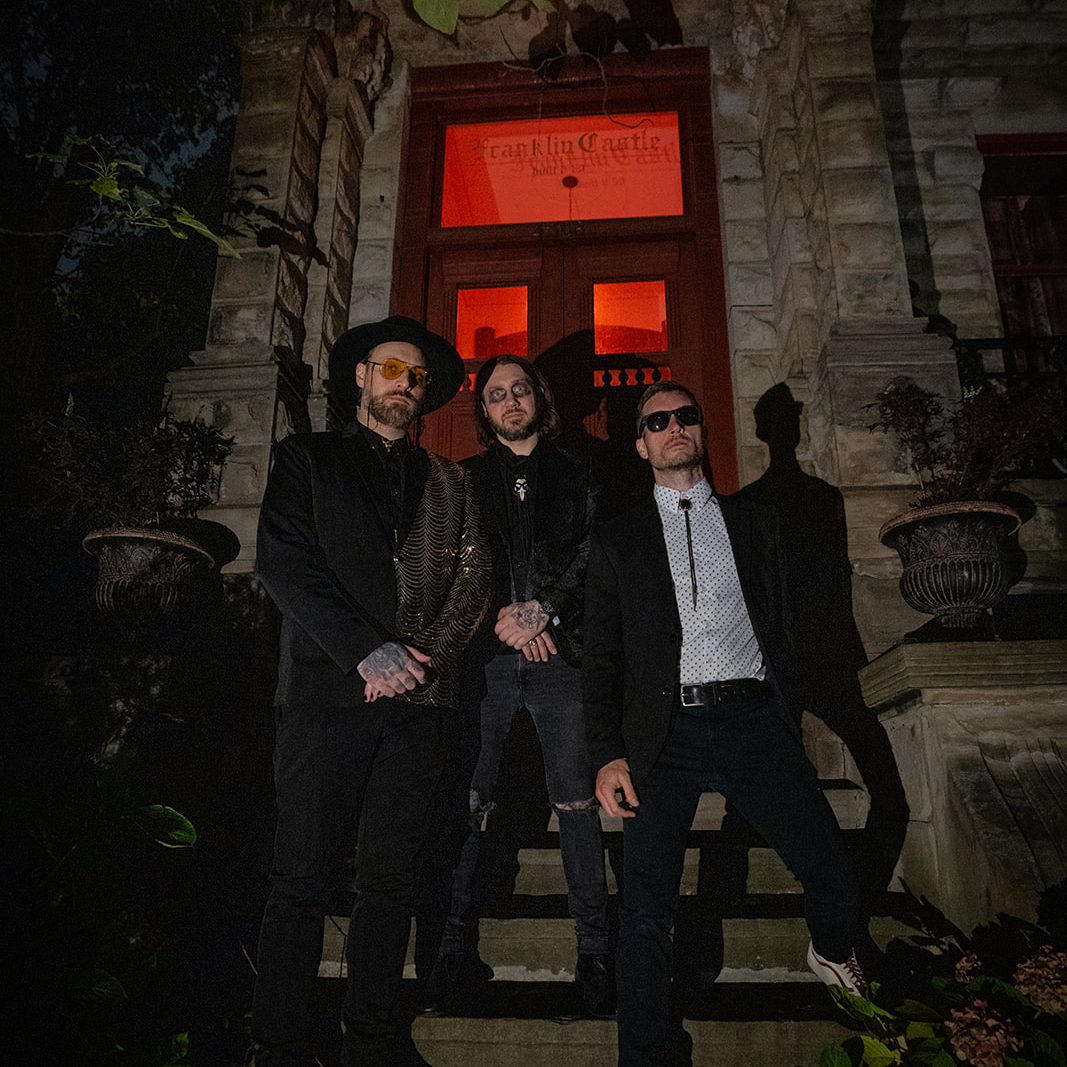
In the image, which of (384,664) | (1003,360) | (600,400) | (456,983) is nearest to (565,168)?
(600,400)

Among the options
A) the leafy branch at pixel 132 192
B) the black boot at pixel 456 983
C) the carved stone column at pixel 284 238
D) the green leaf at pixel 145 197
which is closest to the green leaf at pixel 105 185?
the leafy branch at pixel 132 192

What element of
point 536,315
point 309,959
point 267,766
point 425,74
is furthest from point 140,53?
point 309,959

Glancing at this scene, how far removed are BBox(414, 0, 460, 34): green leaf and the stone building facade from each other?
9.81ft

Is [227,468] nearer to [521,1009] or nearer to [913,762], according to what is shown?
[521,1009]

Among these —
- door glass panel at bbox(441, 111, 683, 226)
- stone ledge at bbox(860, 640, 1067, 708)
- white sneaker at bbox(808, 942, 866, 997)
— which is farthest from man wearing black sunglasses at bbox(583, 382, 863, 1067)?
door glass panel at bbox(441, 111, 683, 226)

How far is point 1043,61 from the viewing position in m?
7.06

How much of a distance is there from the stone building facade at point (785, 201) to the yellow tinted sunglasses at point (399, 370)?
91.3 inches

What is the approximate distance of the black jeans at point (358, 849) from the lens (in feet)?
7.32

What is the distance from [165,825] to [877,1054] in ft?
8.21

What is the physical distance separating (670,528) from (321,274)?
468cm

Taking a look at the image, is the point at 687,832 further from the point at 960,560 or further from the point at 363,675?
the point at 960,560

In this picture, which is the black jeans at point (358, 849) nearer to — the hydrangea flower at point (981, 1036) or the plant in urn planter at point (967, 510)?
the hydrangea flower at point (981, 1036)

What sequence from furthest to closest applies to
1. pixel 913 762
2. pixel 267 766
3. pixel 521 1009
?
pixel 267 766
pixel 913 762
pixel 521 1009

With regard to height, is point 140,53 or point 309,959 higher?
point 140,53
